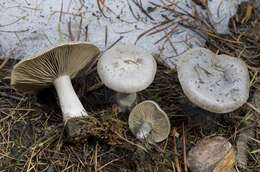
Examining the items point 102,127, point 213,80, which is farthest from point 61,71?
point 213,80

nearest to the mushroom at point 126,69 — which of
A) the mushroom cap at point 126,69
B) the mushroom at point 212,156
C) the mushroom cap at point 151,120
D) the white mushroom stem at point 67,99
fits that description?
the mushroom cap at point 126,69

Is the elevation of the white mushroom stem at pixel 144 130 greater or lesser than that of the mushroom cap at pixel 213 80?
lesser

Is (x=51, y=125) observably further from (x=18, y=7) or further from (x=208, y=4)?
(x=208, y=4)

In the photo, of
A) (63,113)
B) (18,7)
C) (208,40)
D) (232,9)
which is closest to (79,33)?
(18,7)

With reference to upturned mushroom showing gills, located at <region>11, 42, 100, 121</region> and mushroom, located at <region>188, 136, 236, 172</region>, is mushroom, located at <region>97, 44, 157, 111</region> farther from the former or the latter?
mushroom, located at <region>188, 136, 236, 172</region>

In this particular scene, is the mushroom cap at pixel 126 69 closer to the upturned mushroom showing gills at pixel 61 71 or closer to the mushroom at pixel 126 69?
the mushroom at pixel 126 69
